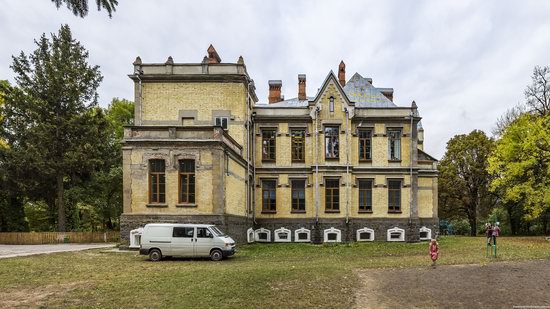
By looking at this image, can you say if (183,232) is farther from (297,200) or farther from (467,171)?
(467,171)

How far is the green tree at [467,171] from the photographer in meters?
49.8

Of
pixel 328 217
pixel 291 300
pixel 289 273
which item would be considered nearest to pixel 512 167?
pixel 328 217

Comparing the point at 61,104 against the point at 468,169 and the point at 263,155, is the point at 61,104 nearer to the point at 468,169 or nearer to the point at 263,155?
the point at 263,155

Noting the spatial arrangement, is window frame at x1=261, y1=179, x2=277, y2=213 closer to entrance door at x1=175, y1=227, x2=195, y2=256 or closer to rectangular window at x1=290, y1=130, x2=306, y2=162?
rectangular window at x1=290, y1=130, x2=306, y2=162

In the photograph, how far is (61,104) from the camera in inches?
1524

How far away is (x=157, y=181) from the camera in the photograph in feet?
81.9

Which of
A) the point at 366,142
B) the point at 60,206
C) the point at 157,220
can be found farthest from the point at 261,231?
the point at 60,206

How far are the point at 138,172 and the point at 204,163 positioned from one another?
3.69m

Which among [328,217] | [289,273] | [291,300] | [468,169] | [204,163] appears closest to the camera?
[291,300]

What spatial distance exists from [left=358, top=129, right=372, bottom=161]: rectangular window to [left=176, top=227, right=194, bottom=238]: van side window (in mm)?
17456

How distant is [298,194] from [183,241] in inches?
583

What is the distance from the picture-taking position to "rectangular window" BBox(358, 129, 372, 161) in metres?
34.4

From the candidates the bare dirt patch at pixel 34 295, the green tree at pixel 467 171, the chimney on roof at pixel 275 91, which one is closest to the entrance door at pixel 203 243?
the bare dirt patch at pixel 34 295

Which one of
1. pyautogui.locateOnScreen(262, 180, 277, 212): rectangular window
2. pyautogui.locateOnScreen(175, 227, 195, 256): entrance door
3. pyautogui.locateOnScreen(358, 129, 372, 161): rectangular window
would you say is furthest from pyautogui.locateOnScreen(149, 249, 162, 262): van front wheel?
pyautogui.locateOnScreen(358, 129, 372, 161): rectangular window
